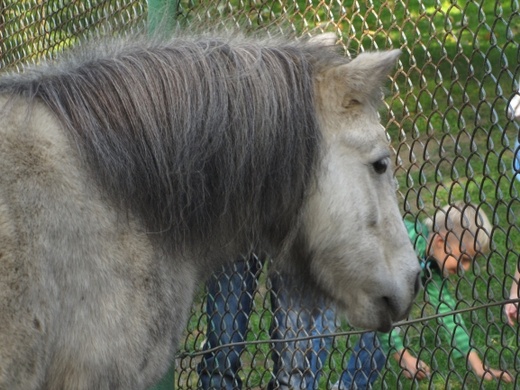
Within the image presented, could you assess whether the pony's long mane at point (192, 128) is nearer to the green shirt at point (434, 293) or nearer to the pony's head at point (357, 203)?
the pony's head at point (357, 203)

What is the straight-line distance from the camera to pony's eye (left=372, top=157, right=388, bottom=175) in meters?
3.55

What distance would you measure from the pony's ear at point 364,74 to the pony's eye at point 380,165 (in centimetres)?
25

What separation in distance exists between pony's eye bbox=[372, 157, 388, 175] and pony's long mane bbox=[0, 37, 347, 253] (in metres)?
0.26

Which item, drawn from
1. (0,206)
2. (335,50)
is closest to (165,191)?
(0,206)

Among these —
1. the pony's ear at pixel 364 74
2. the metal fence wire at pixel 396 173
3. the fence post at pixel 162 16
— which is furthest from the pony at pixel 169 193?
the fence post at pixel 162 16

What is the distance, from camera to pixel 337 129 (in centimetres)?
353

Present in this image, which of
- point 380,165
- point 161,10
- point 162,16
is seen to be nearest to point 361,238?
point 380,165

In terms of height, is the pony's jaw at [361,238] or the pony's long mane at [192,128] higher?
the pony's long mane at [192,128]

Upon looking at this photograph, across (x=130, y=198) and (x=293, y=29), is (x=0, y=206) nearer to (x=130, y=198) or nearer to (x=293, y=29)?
(x=130, y=198)

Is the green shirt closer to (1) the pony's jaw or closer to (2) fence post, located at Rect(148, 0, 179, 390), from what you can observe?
(1) the pony's jaw

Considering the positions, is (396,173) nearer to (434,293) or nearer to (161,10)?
(434,293)

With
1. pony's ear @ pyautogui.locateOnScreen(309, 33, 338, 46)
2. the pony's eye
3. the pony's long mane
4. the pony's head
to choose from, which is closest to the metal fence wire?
pony's ear @ pyautogui.locateOnScreen(309, 33, 338, 46)

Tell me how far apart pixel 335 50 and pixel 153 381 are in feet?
5.04

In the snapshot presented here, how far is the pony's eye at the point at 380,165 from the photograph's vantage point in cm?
355
